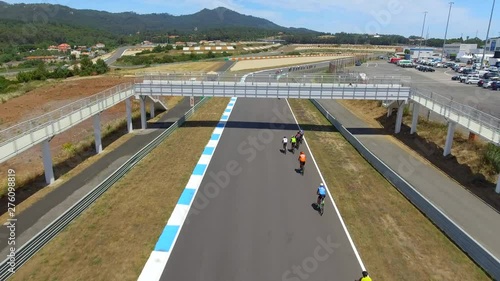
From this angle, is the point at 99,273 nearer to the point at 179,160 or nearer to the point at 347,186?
the point at 179,160

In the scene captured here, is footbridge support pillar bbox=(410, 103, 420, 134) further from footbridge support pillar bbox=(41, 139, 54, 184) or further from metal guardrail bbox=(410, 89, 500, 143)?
footbridge support pillar bbox=(41, 139, 54, 184)

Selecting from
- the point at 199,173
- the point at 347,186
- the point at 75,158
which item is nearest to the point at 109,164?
the point at 75,158

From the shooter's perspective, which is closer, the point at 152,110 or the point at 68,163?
the point at 68,163

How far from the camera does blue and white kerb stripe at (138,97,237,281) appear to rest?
14.0 m

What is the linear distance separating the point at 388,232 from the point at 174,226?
35.4ft

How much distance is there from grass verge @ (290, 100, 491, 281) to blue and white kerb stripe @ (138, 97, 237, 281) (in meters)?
8.64

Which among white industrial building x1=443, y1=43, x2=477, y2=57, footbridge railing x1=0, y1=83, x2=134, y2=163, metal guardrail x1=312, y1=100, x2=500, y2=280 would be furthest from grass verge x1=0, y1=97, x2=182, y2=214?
white industrial building x1=443, y1=43, x2=477, y2=57

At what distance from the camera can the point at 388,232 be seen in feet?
57.0

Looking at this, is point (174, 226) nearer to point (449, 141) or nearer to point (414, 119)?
point (449, 141)

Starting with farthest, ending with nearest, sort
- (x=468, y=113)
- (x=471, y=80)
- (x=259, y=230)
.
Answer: (x=471, y=80) < (x=468, y=113) < (x=259, y=230)

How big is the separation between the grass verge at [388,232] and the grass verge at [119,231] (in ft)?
32.5

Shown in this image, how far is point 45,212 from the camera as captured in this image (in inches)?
709

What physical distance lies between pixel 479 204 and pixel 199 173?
17572 mm

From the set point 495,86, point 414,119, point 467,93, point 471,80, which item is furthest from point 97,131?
point 471,80
